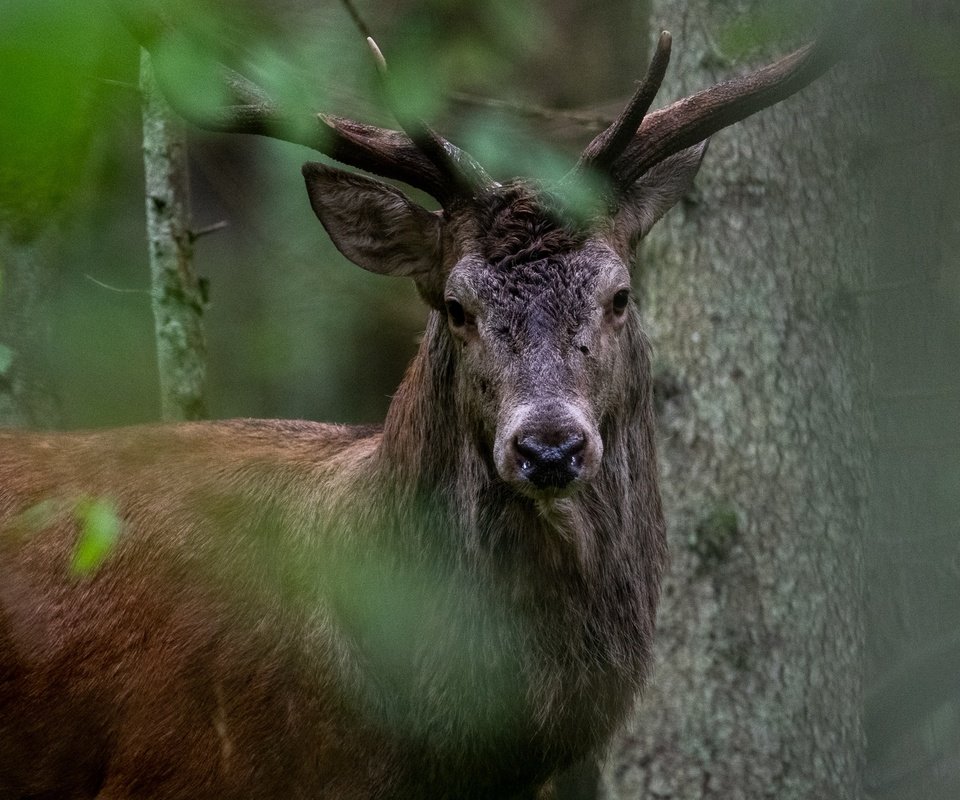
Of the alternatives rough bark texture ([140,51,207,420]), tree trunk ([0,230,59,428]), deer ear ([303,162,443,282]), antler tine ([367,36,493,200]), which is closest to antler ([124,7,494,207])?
antler tine ([367,36,493,200])

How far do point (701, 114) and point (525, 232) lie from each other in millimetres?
842

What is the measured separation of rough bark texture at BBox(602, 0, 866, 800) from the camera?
566 centimetres

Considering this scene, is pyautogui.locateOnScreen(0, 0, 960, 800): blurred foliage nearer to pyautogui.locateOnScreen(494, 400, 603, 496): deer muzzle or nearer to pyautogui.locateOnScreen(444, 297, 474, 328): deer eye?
pyautogui.locateOnScreen(444, 297, 474, 328): deer eye

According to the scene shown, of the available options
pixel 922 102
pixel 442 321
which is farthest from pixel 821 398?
pixel 442 321

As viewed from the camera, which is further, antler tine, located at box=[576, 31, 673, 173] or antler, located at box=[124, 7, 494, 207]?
antler, located at box=[124, 7, 494, 207]

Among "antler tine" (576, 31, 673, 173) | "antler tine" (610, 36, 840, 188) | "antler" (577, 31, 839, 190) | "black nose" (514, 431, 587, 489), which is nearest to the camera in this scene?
"black nose" (514, 431, 587, 489)

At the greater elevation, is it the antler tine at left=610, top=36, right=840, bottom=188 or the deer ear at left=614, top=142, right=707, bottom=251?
the antler tine at left=610, top=36, right=840, bottom=188

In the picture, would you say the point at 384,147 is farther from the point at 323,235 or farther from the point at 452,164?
the point at 323,235

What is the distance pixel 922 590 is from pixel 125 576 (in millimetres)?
4819

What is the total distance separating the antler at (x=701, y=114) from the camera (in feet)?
13.0

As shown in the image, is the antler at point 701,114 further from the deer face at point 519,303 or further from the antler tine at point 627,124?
the deer face at point 519,303

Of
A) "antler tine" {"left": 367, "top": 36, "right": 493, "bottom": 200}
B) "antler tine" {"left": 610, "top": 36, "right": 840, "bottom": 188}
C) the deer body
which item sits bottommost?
the deer body

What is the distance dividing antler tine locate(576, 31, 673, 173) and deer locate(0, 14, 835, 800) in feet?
0.04

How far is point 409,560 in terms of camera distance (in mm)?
3916
